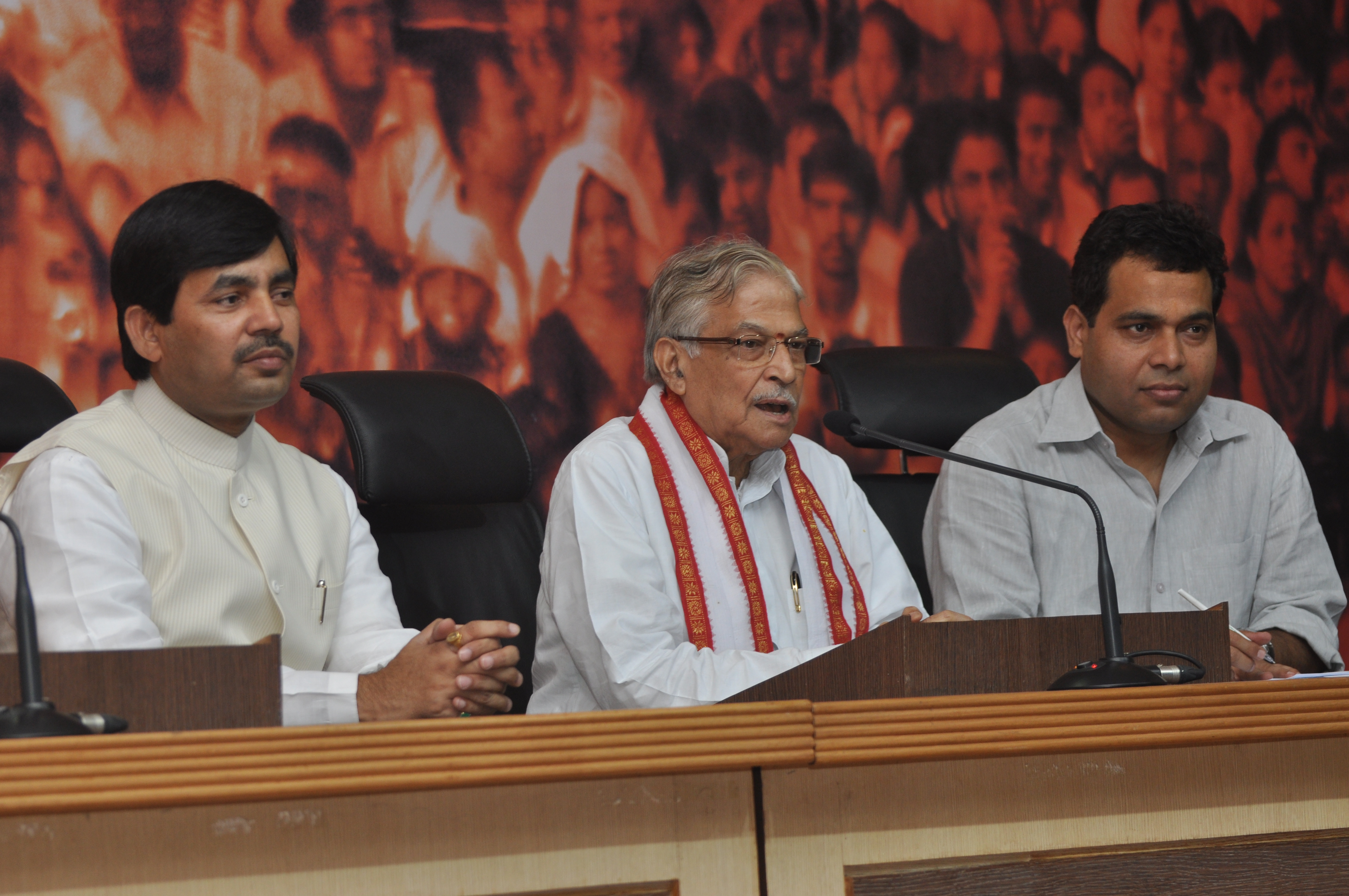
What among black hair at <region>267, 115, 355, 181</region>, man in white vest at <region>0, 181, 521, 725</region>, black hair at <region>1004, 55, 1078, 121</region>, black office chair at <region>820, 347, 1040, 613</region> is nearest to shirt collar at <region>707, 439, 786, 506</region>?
black office chair at <region>820, 347, 1040, 613</region>

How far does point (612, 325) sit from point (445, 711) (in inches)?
57.7

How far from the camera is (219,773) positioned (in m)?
0.92

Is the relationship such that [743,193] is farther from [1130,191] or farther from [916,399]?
[1130,191]

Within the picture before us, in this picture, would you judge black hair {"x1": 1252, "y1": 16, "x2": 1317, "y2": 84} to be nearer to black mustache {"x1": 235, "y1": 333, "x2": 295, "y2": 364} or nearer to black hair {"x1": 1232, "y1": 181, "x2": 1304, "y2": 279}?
black hair {"x1": 1232, "y1": 181, "x2": 1304, "y2": 279}

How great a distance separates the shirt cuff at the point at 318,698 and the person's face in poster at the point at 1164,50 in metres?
2.69

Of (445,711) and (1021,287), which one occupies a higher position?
(1021,287)

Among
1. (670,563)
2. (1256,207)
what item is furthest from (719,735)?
(1256,207)

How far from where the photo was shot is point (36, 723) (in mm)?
962

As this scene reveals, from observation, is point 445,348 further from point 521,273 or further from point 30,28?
Answer: point 30,28

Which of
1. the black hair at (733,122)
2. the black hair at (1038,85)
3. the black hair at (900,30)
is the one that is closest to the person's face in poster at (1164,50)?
the black hair at (1038,85)

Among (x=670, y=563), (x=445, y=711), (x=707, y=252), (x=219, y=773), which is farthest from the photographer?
(x=707, y=252)

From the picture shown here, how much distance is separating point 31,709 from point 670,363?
1.43 meters

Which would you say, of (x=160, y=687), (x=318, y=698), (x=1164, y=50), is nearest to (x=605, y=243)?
(x=318, y=698)

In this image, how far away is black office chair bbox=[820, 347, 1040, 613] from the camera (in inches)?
103
